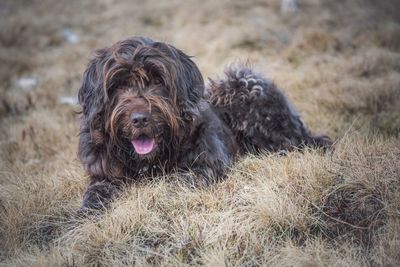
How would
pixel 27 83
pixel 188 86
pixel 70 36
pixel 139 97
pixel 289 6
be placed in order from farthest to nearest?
pixel 70 36 → pixel 289 6 → pixel 27 83 → pixel 188 86 → pixel 139 97

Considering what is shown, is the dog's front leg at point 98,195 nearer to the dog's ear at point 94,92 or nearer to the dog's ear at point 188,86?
the dog's ear at point 94,92

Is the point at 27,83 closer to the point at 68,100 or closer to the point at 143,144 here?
the point at 68,100

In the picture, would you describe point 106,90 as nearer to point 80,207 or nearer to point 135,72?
point 135,72

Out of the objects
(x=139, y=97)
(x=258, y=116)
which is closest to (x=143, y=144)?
(x=139, y=97)

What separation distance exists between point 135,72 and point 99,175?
1016mm

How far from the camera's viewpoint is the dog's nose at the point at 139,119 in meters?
3.97

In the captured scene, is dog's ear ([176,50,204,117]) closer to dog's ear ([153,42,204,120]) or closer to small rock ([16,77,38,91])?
dog's ear ([153,42,204,120])

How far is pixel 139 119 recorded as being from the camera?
398 centimetres

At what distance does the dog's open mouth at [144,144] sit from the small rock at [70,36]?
1128 cm

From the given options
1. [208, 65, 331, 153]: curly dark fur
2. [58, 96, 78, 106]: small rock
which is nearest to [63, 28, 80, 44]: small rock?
[58, 96, 78, 106]: small rock

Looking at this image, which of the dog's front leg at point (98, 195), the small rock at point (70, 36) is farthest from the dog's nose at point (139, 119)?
the small rock at point (70, 36)

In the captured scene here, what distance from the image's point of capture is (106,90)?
4125 millimetres

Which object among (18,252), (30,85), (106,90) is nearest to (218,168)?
(106,90)

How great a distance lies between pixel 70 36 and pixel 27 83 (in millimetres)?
5092
